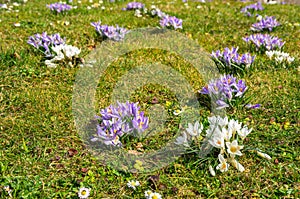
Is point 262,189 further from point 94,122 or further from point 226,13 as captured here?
point 226,13

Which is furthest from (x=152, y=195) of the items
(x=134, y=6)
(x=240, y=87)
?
(x=134, y=6)

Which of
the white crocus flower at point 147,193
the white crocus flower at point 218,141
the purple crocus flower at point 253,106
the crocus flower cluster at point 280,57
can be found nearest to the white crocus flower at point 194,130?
the white crocus flower at point 218,141

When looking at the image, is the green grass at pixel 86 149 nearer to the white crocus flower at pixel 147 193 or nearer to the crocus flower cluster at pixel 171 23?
the white crocus flower at pixel 147 193

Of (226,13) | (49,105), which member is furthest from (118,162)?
(226,13)

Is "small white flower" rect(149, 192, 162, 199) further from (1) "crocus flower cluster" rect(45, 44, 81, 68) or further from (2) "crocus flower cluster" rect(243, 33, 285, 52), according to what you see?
(2) "crocus flower cluster" rect(243, 33, 285, 52)

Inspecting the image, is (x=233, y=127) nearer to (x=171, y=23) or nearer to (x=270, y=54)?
(x=270, y=54)

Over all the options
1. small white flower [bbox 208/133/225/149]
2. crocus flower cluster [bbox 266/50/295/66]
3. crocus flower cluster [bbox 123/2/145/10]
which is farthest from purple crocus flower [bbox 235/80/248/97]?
crocus flower cluster [bbox 123/2/145/10]
